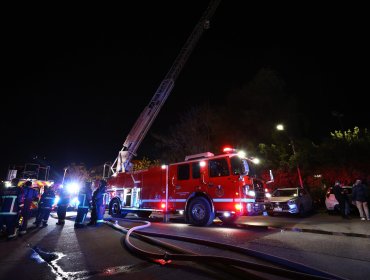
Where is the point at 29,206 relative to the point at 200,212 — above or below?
above

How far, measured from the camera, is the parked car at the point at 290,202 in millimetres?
11469

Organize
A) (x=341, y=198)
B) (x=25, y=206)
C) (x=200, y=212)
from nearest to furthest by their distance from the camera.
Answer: (x=25, y=206), (x=200, y=212), (x=341, y=198)

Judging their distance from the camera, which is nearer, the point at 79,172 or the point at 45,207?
the point at 45,207

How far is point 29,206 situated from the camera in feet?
25.0

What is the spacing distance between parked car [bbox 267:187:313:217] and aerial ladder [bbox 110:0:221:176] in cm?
720

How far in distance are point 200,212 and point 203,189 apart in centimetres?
76

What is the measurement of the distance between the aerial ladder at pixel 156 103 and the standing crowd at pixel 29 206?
3711 mm

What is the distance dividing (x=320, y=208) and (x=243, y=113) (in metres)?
9.52

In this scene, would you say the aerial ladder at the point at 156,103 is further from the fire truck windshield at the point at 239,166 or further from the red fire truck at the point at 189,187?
the fire truck windshield at the point at 239,166

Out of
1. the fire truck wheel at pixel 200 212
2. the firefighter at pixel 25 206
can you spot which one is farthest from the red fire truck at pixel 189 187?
the firefighter at pixel 25 206

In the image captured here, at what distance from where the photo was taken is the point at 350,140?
15.7 m

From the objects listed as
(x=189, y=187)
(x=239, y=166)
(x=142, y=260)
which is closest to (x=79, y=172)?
(x=189, y=187)

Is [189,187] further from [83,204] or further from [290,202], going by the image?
[290,202]

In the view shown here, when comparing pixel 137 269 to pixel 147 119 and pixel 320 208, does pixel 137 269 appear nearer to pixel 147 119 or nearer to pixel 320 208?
pixel 147 119
